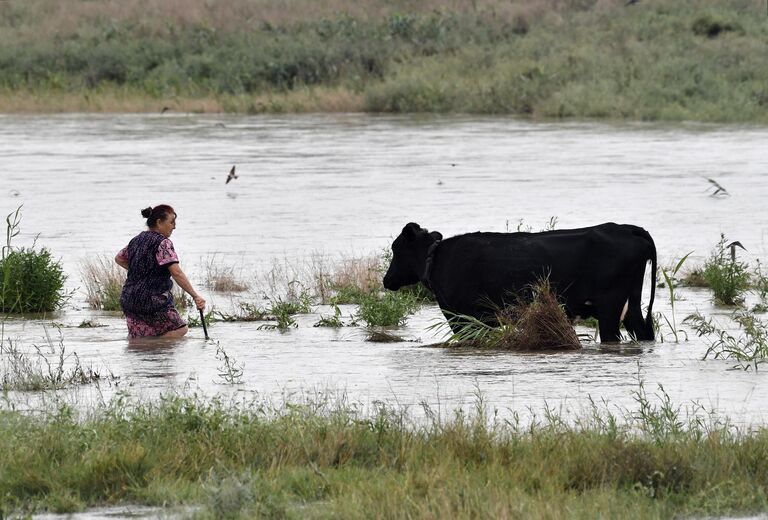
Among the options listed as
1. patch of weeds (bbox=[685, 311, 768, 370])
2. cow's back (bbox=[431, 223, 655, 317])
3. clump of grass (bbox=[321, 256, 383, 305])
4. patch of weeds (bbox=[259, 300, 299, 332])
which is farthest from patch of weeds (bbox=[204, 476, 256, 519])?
clump of grass (bbox=[321, 256, 383, 305])

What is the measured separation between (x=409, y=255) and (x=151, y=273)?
2307 mm

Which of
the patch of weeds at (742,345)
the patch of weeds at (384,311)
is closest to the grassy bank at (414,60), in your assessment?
the patch of weeds at (384,311)

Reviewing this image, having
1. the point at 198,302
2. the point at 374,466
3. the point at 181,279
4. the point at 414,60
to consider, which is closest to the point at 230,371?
the point at 198,302

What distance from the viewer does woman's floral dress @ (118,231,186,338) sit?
1177 centimetres

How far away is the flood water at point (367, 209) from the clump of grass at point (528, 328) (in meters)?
0.21

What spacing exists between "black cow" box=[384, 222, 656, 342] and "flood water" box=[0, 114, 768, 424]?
0.41 m

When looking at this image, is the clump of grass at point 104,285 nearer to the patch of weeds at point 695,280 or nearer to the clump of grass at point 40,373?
the clump of grass at point 40,373

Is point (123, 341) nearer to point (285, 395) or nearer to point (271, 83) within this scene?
point (285, 395)

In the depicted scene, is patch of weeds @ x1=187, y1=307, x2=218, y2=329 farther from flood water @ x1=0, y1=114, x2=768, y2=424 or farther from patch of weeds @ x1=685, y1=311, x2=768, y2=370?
patch of weeds @ x1=685, y1=311, x2=768, y2=370

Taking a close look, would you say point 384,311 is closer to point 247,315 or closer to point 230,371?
→ point 247,315

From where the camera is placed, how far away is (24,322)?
13.3 m

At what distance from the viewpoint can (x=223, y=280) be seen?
15.4 meters

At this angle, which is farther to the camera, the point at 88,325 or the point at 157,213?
the point at 88,325

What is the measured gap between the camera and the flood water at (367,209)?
393 inches
